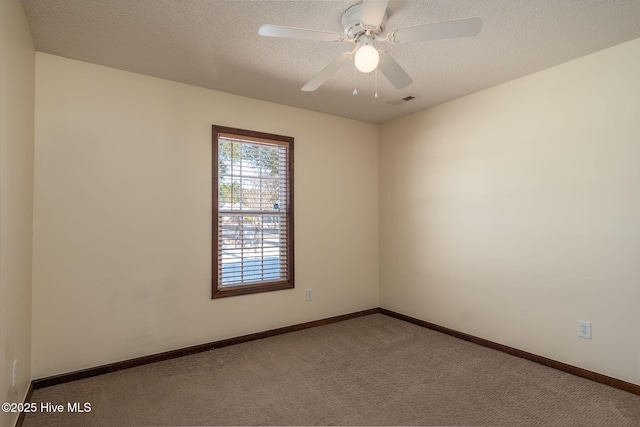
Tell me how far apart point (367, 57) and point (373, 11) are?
0.73 feet

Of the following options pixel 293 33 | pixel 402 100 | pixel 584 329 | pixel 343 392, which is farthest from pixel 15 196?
pixel 584 329

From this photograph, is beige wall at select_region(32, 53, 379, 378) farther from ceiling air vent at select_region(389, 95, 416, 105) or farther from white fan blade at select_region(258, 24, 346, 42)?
white fan blade at select_region(258, 24, 346, 42)

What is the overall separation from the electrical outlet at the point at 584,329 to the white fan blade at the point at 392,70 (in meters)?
2.32

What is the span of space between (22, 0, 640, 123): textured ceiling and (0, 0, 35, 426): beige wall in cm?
31

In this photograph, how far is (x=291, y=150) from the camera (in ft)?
12.5

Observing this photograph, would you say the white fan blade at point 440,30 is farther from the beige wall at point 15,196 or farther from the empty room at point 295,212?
the beige wall at point 15,196

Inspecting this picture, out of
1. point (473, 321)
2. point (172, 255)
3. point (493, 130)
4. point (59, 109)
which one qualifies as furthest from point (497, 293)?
point (59, 109)

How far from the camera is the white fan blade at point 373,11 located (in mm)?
1573

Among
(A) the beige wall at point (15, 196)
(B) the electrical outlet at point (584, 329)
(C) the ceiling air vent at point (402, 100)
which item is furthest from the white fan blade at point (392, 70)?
(B) the electrical outlet at point (584, 329)

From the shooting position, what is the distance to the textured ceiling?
6.67ft

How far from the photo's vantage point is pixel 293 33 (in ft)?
5.96

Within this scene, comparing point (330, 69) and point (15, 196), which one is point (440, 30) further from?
point (15, 196)

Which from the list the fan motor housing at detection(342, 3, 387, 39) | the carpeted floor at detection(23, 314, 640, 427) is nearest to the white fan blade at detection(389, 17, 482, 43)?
the fan motor housing at detection(342, 3, 387, 39)

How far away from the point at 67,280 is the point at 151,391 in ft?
3.54
